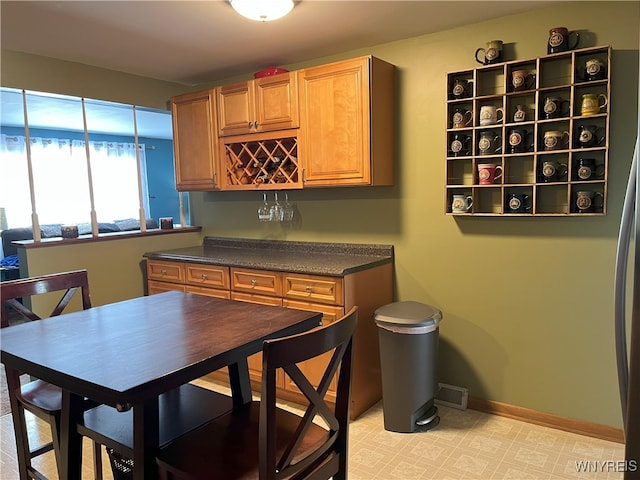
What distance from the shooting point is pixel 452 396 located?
282 centimetres

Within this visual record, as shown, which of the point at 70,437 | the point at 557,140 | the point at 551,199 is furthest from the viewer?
the point at 551,199

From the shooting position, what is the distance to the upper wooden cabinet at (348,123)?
107 inches

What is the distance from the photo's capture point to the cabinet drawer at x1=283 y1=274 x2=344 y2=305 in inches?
103

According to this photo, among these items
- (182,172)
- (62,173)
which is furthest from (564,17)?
(62,173)

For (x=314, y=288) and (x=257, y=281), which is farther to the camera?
(x=257, y=281)

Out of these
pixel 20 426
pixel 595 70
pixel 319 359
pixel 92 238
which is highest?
pixel 595 70

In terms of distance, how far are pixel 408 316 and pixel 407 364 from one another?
264 millimetres

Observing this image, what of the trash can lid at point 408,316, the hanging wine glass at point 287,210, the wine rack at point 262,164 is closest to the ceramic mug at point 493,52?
the wine rack at point 262,164

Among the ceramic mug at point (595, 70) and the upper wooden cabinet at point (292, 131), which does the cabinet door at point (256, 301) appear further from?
the ceramic mug at point (595, 70)

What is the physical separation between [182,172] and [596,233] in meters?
2.97

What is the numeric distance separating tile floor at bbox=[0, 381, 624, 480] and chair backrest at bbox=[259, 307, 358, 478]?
77cm

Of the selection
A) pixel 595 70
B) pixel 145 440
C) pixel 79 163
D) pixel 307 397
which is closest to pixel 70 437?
pixel 145 440

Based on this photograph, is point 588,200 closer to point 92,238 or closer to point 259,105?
point 259,105

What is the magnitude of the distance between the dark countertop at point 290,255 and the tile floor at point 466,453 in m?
0.96
